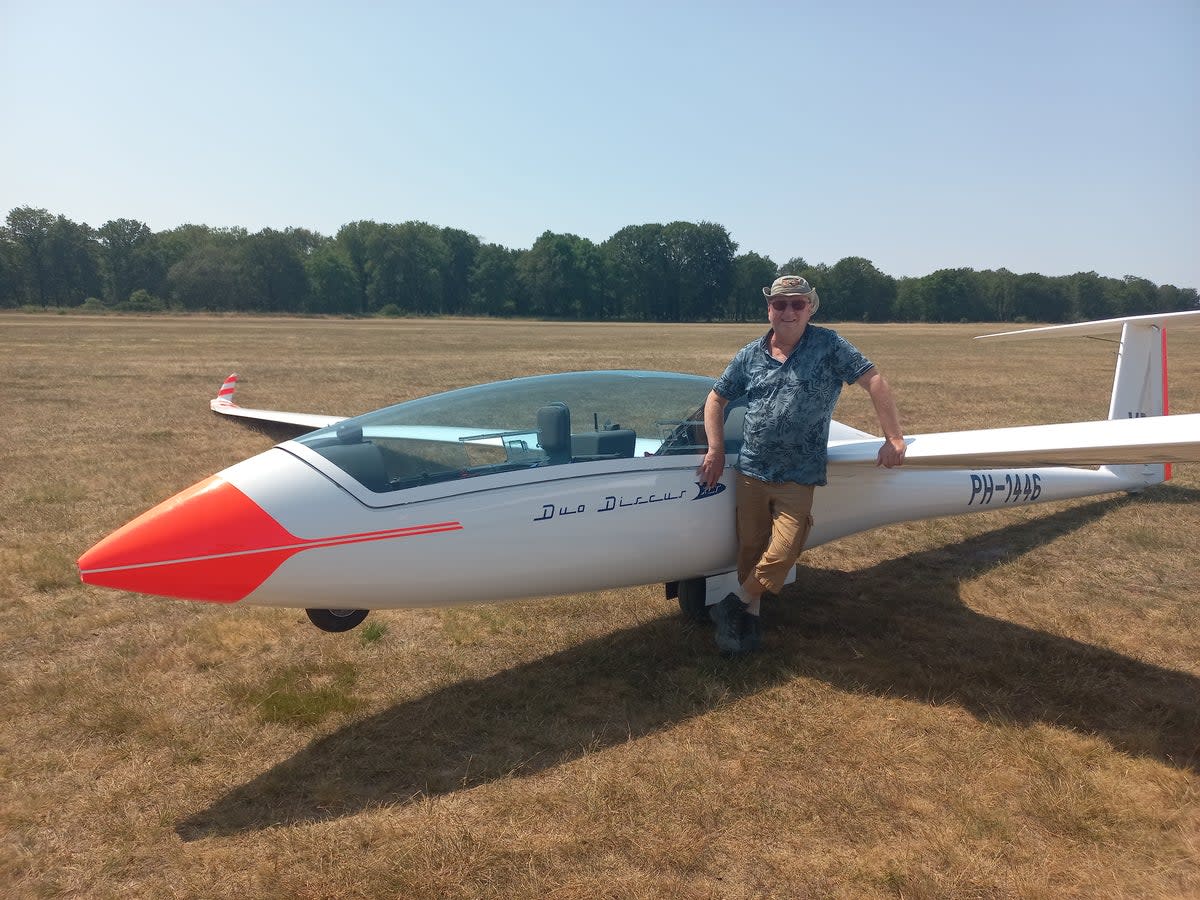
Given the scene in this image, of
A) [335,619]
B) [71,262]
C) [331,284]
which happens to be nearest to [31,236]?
[71,262]

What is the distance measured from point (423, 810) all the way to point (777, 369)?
2915mm

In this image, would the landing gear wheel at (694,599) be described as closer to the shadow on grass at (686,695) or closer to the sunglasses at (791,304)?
the shadow on grass at (686,695)

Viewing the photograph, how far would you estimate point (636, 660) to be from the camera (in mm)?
4938

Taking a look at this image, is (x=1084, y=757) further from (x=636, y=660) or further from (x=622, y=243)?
(x=622, y=243)

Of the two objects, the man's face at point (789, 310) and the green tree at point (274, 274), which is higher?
the green tree at point (274, 274)

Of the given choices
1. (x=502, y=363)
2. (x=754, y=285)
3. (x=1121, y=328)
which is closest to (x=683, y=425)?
(x=1121, y=328)

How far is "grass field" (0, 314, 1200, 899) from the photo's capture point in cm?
307

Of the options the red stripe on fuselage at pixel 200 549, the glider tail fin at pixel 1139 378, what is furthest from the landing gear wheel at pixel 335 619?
the glider tail fin at pixel 1139 378

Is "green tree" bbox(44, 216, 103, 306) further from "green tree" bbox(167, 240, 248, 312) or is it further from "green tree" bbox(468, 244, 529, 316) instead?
"green tree" bbox(468, 244, 529, 316)

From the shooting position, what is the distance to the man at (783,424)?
14.4 feet

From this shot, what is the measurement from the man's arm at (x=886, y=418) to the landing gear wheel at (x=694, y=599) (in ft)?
5.13

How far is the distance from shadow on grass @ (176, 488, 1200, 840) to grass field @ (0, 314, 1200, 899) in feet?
0.07

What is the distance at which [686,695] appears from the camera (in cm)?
447

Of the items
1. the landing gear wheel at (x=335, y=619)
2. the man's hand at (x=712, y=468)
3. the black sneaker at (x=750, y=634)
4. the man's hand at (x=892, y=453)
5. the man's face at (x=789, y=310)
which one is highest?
the man's face at (x=789, y=310)
